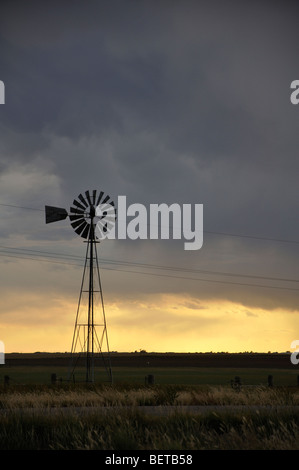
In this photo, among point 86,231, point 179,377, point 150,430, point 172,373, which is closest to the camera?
point 150,430

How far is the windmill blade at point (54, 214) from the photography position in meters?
44.7

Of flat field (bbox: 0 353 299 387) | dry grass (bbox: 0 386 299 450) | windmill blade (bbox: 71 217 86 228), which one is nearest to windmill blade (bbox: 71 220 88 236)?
windmill blade (bbox: 71 217 86 228)

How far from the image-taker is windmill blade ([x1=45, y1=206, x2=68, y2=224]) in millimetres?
44688

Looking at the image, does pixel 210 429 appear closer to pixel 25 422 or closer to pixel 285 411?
pixel 285 411

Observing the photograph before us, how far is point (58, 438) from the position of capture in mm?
15648

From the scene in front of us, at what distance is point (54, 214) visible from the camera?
4481cm

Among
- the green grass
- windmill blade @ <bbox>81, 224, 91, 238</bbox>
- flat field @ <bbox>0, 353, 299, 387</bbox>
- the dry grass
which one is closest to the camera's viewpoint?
the dry grass

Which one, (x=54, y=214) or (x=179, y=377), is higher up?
(x=54, y=214)

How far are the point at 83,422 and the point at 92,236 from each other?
90.0 feet

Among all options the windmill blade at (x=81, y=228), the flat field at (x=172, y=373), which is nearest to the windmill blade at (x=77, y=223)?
the windmill blade at (x=81, y=228)

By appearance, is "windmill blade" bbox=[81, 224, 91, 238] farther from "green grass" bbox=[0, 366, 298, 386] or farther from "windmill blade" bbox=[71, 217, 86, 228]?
"green grass" bbox=[0, 366, 298, 386]

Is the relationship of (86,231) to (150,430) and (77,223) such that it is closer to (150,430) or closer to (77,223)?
(77,223)

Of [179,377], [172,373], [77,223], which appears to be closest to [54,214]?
[77,223]
